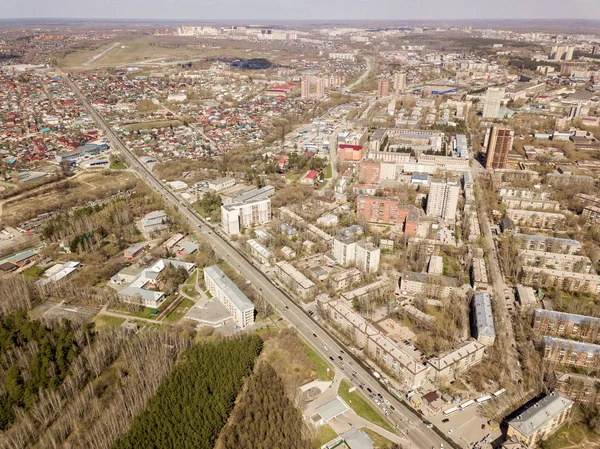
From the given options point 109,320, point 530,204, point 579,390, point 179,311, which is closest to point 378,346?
point 579,390

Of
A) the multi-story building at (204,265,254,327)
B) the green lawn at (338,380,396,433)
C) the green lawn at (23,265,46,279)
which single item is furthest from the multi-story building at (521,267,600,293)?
the green lawn at (23,265,46,279)

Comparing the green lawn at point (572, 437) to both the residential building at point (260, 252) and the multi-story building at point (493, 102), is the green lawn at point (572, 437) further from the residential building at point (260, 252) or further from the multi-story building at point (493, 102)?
the multi-story building at point (493, 102)

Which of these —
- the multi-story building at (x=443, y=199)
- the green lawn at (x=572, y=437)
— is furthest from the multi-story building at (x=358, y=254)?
the green lawn at (x=572, y=437)

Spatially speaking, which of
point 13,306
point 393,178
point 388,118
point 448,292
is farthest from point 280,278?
point 388,118

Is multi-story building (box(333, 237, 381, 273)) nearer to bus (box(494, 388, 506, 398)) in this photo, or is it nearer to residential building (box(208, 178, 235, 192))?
bus (box(494, 388, 506, 398))

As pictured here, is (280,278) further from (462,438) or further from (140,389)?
(462,438)

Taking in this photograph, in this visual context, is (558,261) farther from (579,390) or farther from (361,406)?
(361,406)
